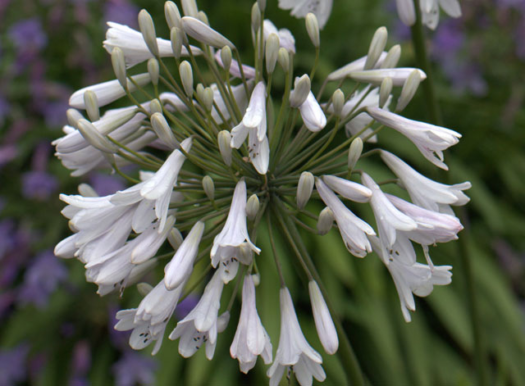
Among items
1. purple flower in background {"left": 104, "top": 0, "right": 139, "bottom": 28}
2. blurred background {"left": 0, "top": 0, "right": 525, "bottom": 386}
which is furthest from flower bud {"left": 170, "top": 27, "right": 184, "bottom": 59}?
purple flower in background {"left": 104, "top": 0, "right": 139, "bottom": 28}

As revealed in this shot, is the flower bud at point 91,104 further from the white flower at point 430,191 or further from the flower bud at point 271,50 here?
the white flower at point 430,191

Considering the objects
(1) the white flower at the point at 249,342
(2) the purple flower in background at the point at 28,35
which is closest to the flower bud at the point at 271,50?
(1) the white flower at the point at 249,342

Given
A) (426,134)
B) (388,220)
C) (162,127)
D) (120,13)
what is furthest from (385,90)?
(120,13)

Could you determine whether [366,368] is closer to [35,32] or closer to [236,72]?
[236,72]

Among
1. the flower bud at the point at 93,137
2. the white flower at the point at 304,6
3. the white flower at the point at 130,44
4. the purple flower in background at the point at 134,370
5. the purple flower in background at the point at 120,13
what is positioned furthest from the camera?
the purple flower in background at the point at 120,13

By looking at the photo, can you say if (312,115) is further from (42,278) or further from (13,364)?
(13,364)

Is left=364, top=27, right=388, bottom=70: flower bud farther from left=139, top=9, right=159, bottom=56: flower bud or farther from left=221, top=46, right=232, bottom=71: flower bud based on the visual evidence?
left=139, top=9, right=159, bottom=56: flower bud

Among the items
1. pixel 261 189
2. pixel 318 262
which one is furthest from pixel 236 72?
pixel 318 262
